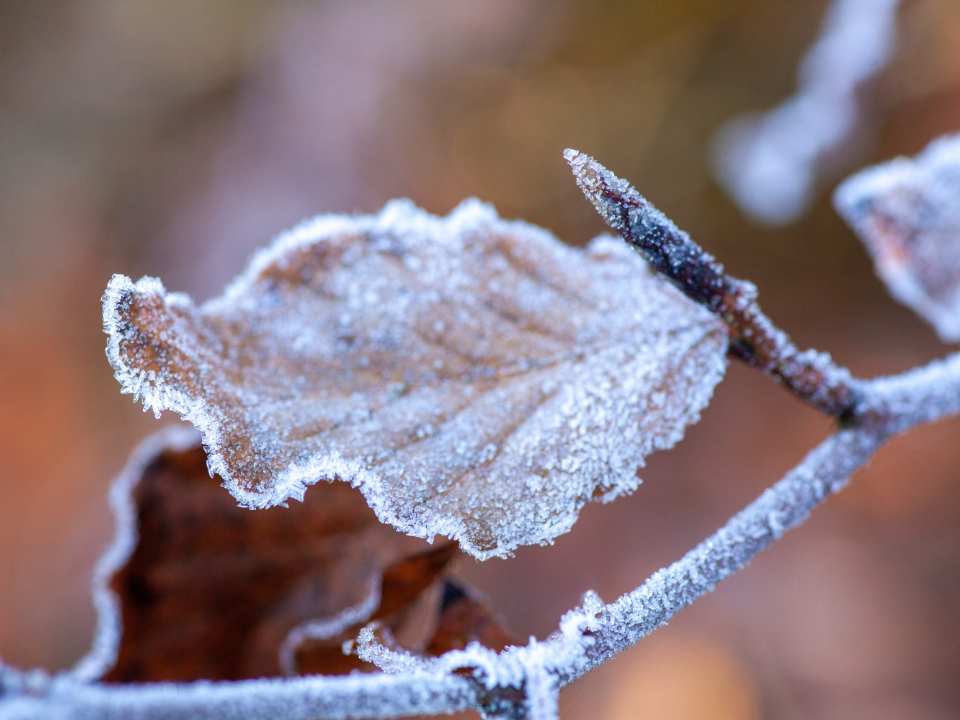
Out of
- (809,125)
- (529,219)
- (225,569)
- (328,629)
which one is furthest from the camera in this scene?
(529,219)

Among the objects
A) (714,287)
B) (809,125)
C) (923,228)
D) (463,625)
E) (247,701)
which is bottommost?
(247,701)

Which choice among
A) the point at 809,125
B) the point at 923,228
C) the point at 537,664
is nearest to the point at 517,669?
the point at 537,664

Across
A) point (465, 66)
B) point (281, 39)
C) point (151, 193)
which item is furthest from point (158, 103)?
point (465, 66)

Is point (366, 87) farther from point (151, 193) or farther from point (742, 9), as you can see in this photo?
point (742, 9)

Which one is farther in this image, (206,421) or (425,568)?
(425,568)

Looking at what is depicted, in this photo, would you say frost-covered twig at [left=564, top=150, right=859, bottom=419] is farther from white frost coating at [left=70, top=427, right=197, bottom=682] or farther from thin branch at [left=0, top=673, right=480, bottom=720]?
white frost coating at [left=70, top=427, right=197, bottom=682]

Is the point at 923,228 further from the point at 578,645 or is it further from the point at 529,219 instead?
the point at 529,219
